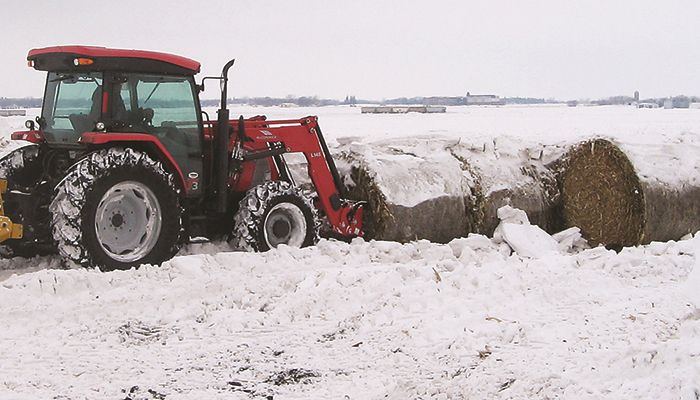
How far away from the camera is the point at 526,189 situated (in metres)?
10.6

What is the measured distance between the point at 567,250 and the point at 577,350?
5.27 m

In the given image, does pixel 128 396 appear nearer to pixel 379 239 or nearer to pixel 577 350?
pixel 577 350

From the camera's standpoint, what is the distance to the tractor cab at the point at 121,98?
8141 millimetres

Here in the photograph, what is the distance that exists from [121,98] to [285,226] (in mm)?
2199

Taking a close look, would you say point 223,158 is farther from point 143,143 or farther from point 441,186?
point 441,186

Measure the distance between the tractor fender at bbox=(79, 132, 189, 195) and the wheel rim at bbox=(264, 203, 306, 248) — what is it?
0.98 meters

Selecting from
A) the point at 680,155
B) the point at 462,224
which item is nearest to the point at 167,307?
the point at 462,224

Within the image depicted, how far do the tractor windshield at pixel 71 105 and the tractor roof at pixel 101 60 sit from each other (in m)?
0.18

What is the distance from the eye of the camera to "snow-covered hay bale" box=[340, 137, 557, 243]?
9.89 m

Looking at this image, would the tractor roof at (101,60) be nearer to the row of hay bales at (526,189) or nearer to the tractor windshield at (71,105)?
the tractor windshield at (71,105)

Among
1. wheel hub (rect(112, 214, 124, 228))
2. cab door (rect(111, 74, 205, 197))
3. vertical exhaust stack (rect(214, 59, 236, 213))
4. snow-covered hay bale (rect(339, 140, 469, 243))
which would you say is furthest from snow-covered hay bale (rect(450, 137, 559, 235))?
wheel hub (rect(112, 214, 124, 228))

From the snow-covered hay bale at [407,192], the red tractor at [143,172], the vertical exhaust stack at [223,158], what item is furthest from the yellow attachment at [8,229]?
the snow-covered hay bale at [407,192]

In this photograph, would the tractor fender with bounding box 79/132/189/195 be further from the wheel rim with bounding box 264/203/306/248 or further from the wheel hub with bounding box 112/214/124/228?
the wheel rim with bounding box 264/203/306/248

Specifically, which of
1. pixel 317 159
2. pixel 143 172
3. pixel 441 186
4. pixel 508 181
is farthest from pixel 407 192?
pixel 143 172
